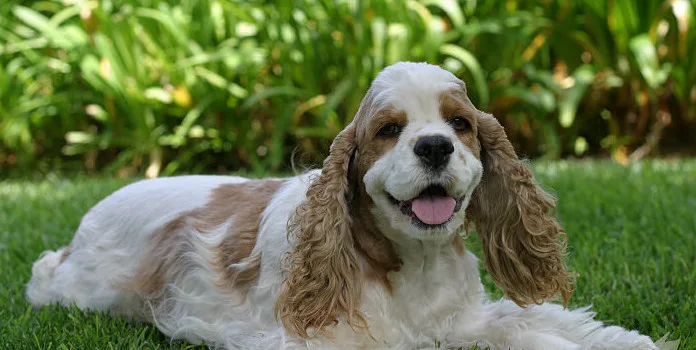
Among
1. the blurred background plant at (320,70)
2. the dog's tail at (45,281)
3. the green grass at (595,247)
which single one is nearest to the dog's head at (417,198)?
the green grass at (595,247)

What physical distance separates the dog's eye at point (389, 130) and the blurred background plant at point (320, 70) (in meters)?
4.30

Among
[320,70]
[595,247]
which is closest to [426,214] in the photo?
[595,247]

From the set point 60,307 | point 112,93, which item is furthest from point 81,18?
point 60,307

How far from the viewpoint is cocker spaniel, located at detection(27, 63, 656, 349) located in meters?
2.71

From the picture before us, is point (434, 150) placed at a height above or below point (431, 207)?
above

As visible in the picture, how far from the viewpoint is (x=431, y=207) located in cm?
266

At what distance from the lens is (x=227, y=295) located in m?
3.18

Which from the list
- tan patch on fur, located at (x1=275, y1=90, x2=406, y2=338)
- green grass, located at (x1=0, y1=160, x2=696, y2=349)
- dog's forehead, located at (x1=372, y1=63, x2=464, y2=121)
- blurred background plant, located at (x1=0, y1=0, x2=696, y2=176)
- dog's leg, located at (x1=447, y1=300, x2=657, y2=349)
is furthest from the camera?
blurred background plant, located at (x1=0, y1=0, x2=696, y2=176)

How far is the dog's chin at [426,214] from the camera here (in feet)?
8.74

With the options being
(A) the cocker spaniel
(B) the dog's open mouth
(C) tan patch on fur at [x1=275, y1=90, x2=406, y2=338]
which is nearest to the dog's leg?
(A) the cocker spaniel

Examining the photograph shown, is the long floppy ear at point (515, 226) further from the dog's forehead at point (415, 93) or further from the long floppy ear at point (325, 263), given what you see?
the long floppy ear at point (325, 263)

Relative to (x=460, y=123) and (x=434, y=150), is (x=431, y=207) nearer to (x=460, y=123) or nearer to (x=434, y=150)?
(x=434, y=150)

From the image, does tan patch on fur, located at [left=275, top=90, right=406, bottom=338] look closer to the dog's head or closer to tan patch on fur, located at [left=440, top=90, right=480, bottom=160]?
the dog's head

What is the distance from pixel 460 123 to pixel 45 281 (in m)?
2.06
